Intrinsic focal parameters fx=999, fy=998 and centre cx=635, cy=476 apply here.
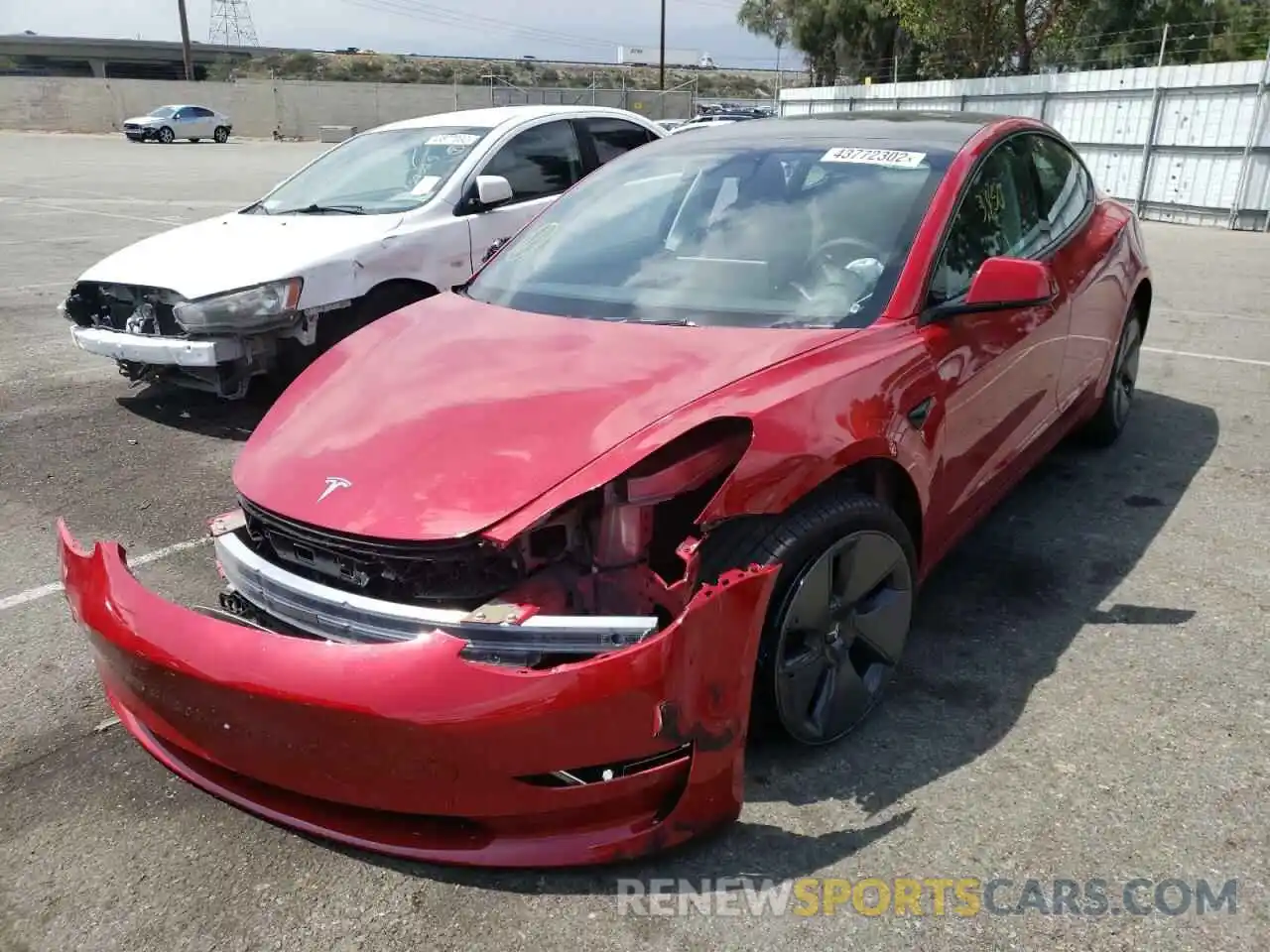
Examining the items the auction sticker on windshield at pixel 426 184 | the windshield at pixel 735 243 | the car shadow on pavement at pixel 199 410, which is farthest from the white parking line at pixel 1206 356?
the car shadow on pavement at pixel 199 410

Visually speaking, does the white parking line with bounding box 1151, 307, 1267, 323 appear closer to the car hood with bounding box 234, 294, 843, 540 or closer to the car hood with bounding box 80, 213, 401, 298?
the car hood with bounding box 80, 213, 401, 298

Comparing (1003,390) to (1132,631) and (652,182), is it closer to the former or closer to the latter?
(1132,631)

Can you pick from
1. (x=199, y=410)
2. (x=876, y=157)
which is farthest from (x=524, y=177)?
(x=876, y=157)

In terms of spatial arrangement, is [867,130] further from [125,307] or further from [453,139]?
[125,307]

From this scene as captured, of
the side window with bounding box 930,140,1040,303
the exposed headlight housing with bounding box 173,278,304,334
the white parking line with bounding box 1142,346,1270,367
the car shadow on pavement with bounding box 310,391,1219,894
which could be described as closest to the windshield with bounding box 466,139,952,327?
the side window with bounding box 930,140,1040,303

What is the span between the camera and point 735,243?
328cm

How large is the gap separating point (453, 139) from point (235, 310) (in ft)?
7.09

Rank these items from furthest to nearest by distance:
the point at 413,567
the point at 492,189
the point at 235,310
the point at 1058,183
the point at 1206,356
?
the point at 1206,356 → the point at 492,189 → the point at 235,310 → the point at 1058,183 → the point at 413,567

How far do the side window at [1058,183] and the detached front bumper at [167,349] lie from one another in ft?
13.0

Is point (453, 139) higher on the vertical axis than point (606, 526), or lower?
higher

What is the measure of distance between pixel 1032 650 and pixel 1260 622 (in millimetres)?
848

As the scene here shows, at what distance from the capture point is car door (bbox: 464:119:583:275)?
20.5 feet

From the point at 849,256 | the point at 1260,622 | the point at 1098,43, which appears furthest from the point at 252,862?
the point at 1098,43

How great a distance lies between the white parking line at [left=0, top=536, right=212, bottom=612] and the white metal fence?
35.4 feet
